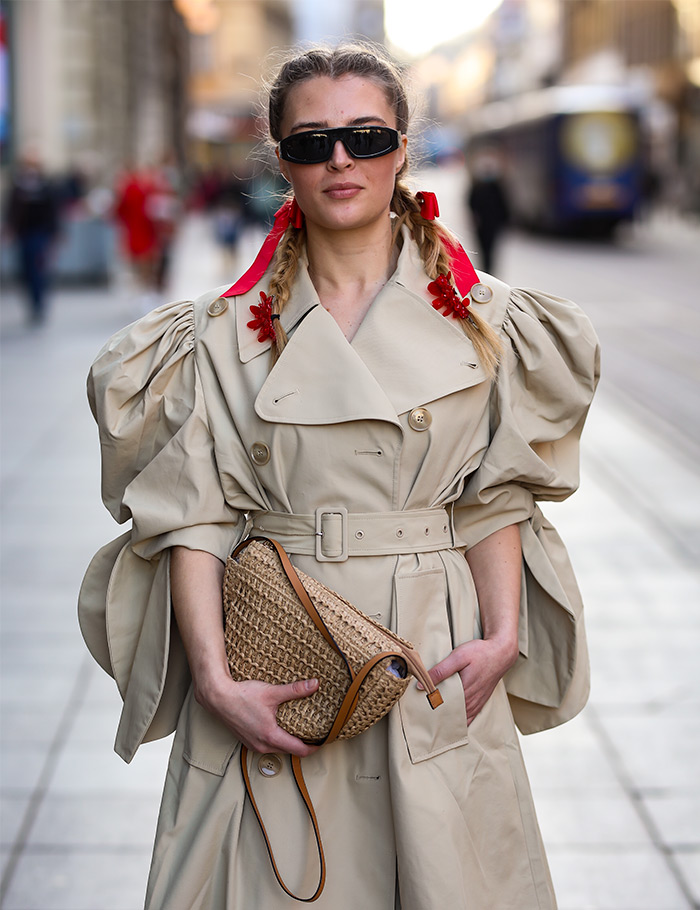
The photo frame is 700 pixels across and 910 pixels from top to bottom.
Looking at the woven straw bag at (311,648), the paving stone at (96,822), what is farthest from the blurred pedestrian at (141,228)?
the woven straw bag at (311,648)

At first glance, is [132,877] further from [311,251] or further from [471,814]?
[311,251]

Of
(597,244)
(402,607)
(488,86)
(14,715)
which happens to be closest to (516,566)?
(402,607)

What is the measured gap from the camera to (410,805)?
201 centimetres

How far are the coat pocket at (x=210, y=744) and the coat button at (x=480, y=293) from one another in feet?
2.79

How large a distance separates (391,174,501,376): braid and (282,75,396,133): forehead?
0.77 feet

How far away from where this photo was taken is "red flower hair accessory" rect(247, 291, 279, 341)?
85.4 inches

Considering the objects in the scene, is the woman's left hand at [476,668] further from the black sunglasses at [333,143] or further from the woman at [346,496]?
the black sunglasses at [333,143]

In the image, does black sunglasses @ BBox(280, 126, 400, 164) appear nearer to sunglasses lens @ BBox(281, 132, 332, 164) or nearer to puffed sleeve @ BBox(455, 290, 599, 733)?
sunglasses lens @ BBox(281, 132, 332, 164)

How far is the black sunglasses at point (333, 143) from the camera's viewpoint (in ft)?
6.84

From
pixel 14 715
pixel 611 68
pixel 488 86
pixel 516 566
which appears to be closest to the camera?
pixel 516 566

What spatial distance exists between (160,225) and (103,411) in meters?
14.6

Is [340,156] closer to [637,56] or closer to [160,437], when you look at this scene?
[160,437]

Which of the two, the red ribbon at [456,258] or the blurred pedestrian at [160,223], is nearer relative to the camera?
the red ribbon at [456,258]

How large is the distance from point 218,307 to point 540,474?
2.08ft
